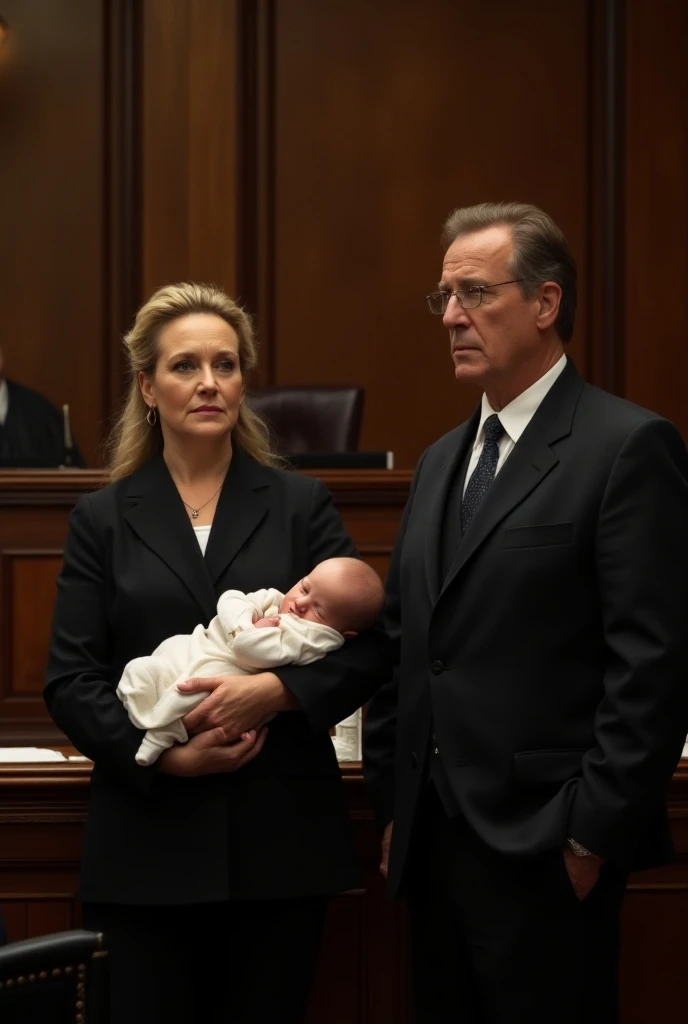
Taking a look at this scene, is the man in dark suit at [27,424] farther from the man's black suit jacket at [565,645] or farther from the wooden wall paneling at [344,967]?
the man's black suit jacket at [565,645]

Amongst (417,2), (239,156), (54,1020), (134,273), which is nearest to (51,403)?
(134,273)

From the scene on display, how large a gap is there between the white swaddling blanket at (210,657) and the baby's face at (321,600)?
0.02m

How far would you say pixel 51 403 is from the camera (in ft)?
19.4

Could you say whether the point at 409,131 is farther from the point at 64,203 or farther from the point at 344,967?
the point at 344,967

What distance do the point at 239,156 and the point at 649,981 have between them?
15.0ft

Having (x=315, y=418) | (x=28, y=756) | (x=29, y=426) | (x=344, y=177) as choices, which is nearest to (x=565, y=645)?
(x=28, y=756)

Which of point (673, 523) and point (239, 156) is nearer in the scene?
point (673, 523)

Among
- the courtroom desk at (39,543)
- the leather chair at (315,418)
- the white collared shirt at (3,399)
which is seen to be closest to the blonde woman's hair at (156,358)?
the courtroom desk at (39,543)

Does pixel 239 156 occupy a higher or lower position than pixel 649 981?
higher

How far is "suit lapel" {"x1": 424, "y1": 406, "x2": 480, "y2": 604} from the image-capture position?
2152 mm

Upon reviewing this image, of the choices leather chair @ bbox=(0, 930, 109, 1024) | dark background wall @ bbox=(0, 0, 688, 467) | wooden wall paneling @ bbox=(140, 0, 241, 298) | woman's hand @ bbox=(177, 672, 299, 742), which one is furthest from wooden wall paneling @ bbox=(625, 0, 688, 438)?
leather chair @ bbox=(0, 930, 109, 1024)

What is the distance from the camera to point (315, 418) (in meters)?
5.09

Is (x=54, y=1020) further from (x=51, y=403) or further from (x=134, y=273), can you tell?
(x=134, y=273)

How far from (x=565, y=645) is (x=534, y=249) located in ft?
2.01
